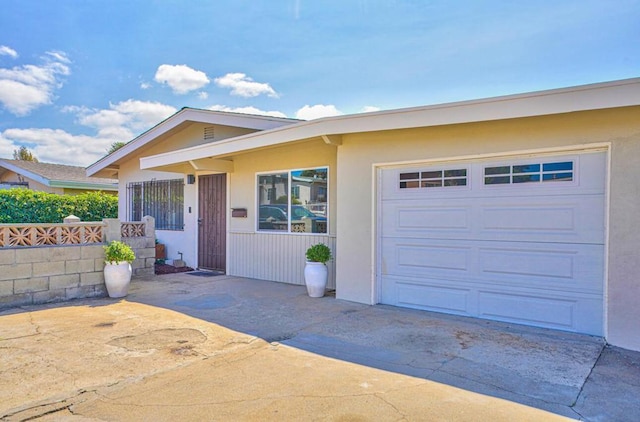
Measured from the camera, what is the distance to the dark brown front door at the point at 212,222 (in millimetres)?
9602

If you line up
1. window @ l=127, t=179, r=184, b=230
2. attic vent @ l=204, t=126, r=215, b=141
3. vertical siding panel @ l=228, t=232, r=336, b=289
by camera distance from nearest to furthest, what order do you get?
vertical siding panel @ l=228, t=232, r=336, b=289, attic vent @ l=204, t=126, r=215, b=141, window @ l=127, t=179, r=184, b=230

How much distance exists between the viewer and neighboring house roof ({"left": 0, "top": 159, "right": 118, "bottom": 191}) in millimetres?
15352

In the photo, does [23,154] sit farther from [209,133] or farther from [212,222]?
[212,222]

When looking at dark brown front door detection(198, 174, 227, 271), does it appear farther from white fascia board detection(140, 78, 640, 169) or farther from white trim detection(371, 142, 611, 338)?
white trim detection(371, 142, 611, 338)

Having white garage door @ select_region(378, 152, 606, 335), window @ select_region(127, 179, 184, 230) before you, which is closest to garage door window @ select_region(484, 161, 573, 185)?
white garage door @ select_region(378, 152, 606, 335)

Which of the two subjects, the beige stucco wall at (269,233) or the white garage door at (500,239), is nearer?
the white garage door at (500,239)

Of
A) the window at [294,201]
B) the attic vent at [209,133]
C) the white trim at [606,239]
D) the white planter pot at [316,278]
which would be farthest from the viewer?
the attic vent at [209,133]

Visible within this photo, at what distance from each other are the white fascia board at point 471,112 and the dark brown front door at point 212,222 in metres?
2.50

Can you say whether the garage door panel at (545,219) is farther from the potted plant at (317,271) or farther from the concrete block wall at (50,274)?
the concrete block wall at (50,274)

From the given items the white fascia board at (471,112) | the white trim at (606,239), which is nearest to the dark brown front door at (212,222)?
the white fascia board at (471,112)

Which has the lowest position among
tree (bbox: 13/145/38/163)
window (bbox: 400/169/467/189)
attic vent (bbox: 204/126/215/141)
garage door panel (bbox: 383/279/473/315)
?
garage door panel (bbox: 383/279/473/315)

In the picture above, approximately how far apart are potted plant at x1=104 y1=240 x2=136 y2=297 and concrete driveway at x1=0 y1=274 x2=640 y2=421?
920mm

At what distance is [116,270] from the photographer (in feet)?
22.2

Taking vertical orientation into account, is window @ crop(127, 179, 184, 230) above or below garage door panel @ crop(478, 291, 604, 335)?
above
